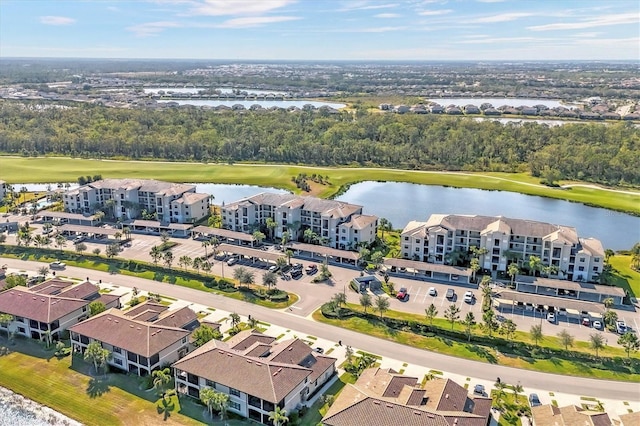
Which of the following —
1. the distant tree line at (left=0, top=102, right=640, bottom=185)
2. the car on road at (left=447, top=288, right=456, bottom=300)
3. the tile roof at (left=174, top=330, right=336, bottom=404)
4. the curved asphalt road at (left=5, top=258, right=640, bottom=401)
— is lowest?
the curved asphalt road at (left=5, top=258, right=640, bottom=401)

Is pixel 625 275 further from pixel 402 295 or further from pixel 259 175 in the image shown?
pixel 259 175

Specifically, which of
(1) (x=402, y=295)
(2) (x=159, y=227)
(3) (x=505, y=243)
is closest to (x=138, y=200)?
(2) (x=159, y=227)

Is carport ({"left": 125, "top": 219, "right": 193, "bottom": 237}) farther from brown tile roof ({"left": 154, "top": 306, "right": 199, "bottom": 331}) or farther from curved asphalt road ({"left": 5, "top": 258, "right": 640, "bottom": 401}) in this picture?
brown tile roof ({"left": 154, "top": 306, "right": 199, "bottom": 331})

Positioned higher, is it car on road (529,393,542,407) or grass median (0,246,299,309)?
grass median (0,246,299,309)

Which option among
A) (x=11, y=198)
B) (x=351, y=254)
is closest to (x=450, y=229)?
(x=351, y=254)

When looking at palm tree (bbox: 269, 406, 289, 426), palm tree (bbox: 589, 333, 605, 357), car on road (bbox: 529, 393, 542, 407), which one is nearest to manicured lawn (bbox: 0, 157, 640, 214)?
palm tree (bbox: 589, 333, 605, 357)

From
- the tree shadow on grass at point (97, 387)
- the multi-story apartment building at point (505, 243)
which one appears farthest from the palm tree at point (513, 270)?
the tree shadow on grass at point (97, 387)

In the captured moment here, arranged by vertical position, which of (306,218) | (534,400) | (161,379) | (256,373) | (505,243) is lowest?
(534,400)
